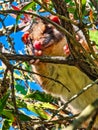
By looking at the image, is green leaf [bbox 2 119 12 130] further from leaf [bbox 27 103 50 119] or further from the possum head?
the possum head

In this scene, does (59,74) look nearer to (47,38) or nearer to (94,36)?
(47,38)

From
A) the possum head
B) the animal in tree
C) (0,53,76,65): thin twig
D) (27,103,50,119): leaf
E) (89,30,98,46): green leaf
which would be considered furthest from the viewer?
the animal in tree

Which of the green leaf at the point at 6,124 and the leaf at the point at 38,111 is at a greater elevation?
the green leaf at the point at 6,124

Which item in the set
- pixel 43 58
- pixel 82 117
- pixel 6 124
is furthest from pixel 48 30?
pixel 82 117

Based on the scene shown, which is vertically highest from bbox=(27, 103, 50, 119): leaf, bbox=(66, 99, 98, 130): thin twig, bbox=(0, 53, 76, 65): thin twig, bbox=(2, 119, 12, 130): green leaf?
bbox=(0, 53, 76, 65): thin twig

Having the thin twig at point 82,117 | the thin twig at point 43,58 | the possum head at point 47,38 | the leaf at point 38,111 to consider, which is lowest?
the leaf at point 38,111

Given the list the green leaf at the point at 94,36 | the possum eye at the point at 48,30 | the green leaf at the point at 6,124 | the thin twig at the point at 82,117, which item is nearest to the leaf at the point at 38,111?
the green leaf at the point at 6,124

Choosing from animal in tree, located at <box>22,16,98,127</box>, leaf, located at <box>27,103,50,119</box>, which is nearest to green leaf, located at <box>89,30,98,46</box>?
leaf, located at <box>27,103,50,119</box>

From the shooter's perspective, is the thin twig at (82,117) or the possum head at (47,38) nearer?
the thin twig at (82,117)

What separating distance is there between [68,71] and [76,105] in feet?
0.96

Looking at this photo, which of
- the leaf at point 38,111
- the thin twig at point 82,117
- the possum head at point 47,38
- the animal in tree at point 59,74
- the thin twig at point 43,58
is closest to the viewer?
the thin twig at point 82,117

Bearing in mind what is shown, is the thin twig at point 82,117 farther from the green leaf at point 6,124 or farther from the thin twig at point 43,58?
the green leaf at point 6,124

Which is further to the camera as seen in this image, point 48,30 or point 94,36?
point 48,30

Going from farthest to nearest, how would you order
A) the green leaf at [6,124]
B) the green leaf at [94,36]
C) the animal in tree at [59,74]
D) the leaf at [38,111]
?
the animal in tree at [59,74], the leaf at [38,111], the green leaf at [6,124], the green leaf at [94,36]
